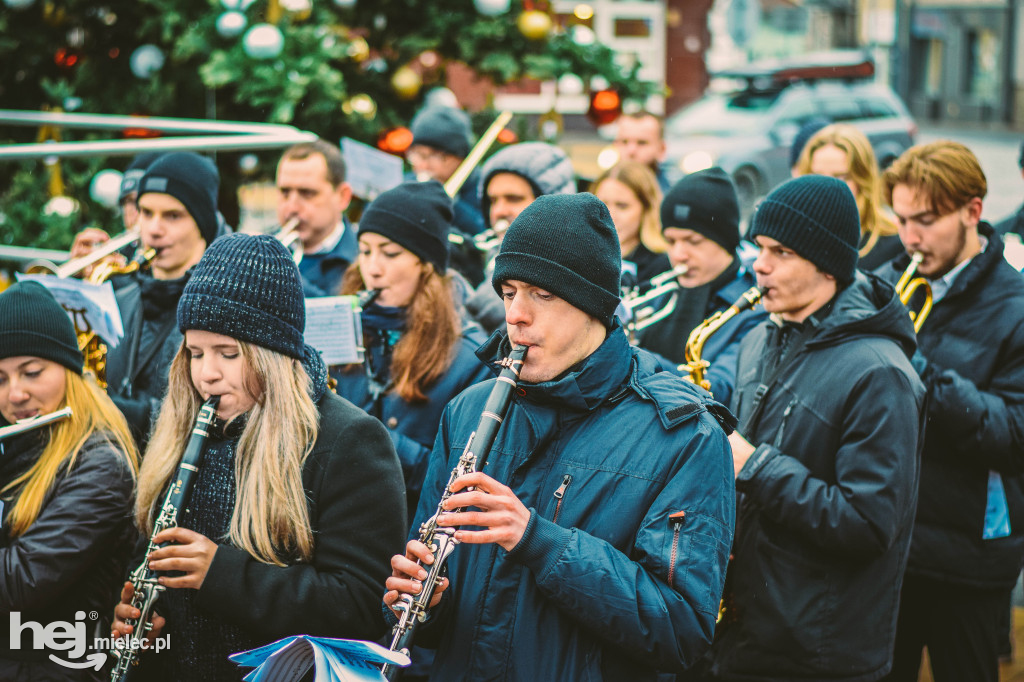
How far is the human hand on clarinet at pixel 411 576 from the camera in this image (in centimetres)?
222

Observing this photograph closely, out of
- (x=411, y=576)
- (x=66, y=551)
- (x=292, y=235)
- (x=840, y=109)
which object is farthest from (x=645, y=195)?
(x=840, y=109)

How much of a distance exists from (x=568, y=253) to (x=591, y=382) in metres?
0.29

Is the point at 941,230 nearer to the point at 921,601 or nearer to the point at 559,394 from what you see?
the point at 921,601

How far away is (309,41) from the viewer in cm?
587

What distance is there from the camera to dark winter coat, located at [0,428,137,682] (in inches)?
115

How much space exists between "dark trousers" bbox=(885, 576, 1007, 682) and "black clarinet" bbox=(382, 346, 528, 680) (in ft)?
6.70

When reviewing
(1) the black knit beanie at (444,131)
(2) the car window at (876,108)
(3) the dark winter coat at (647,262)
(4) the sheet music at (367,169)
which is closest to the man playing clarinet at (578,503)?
(3) the dark winter coat at (647,262)

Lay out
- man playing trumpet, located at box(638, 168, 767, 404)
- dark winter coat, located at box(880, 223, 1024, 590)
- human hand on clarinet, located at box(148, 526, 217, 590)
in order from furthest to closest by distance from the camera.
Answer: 1. man playing trumpet, located at box(638, 168, 767, 404)
2. dark winter coat, located at box(880, 223, 1024, 590)
3. human hand on clarinet, located at box(148, 526, 217, 590)

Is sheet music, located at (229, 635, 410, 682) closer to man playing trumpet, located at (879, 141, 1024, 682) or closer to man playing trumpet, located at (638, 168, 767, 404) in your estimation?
man playing trumpet, located at (879, 141, 1024, 682)

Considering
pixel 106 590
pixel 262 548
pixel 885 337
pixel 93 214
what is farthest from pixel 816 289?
pixel 93 214

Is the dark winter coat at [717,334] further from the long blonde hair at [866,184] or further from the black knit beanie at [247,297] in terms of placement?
the black knit beanie at [247,297]

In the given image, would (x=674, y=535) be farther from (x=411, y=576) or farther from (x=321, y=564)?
(x=321, y=564)

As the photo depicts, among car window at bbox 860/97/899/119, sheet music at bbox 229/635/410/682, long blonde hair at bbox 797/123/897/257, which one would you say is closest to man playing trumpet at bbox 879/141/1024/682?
long blonde hair at bbox 797/123/897/257

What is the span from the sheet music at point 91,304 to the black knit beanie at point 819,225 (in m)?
2.24
